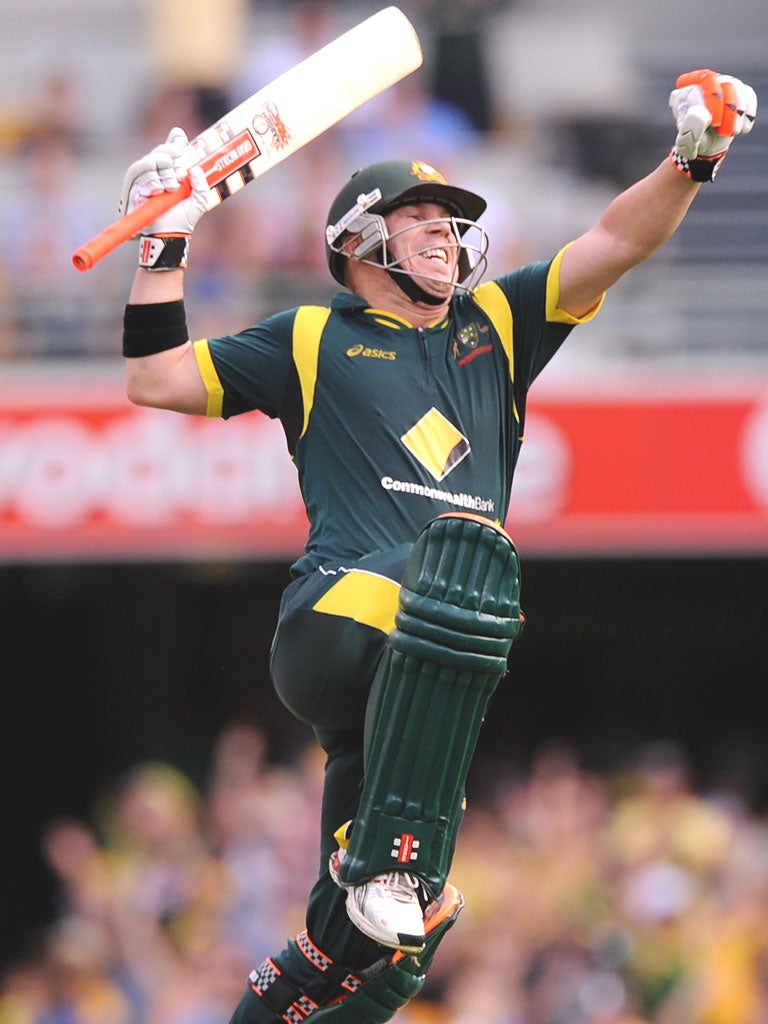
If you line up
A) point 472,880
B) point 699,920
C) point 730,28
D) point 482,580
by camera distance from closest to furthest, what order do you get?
point 482,580 < point 699,920 < point 472,880 < point 730,28

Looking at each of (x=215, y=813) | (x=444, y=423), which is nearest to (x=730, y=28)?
(x=215, y=813)

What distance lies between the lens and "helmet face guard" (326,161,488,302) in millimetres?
4297

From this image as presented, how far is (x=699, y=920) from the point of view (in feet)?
25.3

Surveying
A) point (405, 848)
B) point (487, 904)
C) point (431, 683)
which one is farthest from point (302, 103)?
point (487, 904)

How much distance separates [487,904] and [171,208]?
456 centimetres

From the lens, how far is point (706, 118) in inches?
157

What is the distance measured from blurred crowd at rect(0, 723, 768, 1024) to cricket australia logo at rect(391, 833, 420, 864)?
3.76m

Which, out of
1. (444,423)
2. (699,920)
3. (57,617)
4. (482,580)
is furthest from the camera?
(57,617)

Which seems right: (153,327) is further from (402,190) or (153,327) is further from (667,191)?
(667,191)

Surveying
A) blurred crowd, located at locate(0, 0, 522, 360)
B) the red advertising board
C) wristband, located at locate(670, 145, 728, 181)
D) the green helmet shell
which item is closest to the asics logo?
the green helmet shell

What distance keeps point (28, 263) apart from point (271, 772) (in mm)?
2674

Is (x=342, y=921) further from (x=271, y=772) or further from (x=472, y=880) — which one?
(x=271, y=772)

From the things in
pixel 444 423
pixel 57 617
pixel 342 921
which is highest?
pixel 57 617

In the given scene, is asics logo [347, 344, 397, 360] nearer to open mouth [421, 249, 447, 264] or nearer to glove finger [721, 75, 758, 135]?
open mouth [421, 249, 447, 264]
